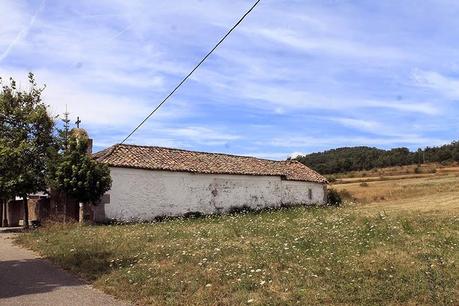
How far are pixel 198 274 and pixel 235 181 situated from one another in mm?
24799

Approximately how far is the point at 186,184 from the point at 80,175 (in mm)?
8326

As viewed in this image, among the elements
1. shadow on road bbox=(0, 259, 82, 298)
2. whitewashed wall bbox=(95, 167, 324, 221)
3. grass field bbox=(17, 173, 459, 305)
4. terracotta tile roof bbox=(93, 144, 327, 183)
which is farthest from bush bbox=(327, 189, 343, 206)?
shadow on road bbox=(0, 259, 82, 298)

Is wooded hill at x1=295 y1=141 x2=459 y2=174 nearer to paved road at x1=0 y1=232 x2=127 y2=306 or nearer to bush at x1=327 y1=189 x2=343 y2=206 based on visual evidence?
bush at x1=327 y1=189 x2=343 y2=206

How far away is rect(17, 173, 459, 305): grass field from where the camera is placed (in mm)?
8281

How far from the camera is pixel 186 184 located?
31734 mm

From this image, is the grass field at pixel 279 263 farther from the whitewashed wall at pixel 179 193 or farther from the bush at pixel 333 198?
the bush at pixel 333 198

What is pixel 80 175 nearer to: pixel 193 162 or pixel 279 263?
pixel 193 162

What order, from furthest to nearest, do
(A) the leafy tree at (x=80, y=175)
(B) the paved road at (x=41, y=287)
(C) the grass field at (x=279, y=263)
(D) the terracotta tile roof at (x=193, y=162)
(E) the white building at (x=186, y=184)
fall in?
(D) the terracotta tile roof at (x=193, y=162)
(E) the white building at (x=186, y=184)
(A) the leafy tree at (x=80, y=175)
(B) the paved road at (x=41, y=287)
(C) the grass field at (x=279, y=263)

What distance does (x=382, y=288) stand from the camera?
27.3 ft

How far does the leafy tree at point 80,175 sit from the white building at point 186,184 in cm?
235

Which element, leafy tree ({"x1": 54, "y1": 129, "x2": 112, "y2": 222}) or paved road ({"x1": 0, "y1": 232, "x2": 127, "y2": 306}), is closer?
paved road ({"x1": 0, "y1": 232, "x2": 127, "y2": 306})

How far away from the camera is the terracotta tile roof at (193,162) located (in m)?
29.9

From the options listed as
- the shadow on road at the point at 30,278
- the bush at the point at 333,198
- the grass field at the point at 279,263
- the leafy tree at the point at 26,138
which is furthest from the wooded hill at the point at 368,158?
the shadow on road at the point at 30,278

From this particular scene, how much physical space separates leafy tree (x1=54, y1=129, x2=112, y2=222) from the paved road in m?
10.5
